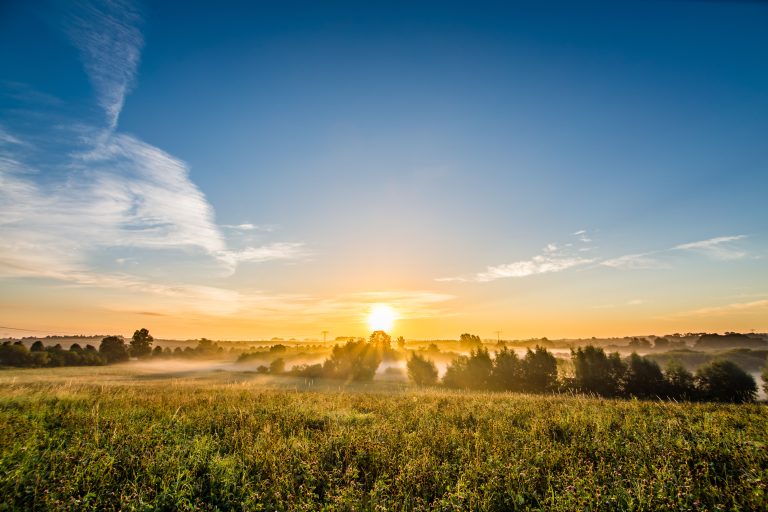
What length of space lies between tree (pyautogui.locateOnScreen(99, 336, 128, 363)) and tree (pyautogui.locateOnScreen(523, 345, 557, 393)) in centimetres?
10396

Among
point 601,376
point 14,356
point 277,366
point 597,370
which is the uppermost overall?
point 597,370

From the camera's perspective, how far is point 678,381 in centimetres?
3045

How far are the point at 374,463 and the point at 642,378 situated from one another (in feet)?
124

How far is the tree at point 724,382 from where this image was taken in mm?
26972

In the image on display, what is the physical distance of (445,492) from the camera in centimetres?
502

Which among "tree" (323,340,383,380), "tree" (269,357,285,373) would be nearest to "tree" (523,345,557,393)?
"tree" (323,340,383,380)

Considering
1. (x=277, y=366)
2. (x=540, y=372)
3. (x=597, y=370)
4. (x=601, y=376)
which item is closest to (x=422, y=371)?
(x=540, y=372)

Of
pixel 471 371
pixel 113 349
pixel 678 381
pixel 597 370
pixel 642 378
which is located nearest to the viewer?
pixel 678 381

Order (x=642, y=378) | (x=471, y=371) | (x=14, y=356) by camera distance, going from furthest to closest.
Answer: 1. (x=14, y=356)
2. (x=471, y=371)
3. (x=642, y=378)

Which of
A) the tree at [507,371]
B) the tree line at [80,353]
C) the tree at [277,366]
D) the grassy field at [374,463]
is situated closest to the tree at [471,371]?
the tree at [507,371]

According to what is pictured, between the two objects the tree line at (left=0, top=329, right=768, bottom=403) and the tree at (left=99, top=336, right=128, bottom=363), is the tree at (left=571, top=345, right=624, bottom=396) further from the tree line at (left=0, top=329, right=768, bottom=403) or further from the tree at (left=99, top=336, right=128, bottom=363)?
the tree at (left=99, top=336, right=128, bottom=363)

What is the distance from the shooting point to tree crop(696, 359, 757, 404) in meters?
27.0

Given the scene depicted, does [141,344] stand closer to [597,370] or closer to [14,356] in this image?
[14,356]

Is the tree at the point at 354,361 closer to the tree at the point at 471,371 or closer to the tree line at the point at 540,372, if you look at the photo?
the tree line at the point at 540,372
